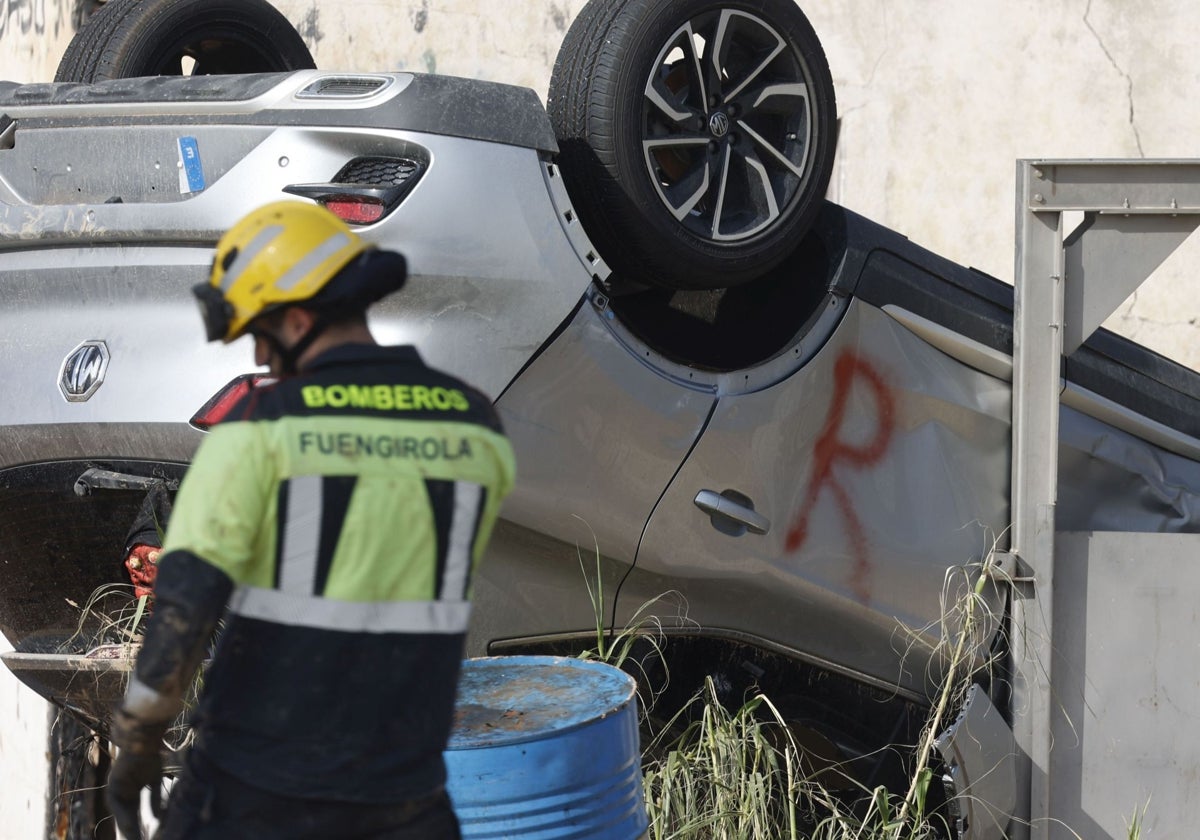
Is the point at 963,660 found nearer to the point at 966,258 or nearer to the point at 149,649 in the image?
the point at 149,649

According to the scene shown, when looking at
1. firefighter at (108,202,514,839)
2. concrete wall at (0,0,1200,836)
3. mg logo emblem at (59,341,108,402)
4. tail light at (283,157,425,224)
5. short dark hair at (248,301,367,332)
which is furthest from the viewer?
concrete wall at (0,0,1200,836)

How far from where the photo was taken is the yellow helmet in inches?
83.4

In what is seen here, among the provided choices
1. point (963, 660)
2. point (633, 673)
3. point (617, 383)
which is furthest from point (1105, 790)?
point (617, 383)

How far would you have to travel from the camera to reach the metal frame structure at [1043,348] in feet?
13.4

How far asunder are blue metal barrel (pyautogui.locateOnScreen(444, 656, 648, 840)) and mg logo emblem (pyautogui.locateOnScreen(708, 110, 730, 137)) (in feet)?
4.33

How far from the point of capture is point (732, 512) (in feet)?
11.8

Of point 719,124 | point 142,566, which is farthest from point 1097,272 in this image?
point 142,566

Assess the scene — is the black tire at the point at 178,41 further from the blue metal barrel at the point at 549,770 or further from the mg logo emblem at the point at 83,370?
the blue metal barrel at the point at 549,770

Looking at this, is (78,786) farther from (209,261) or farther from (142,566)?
(209,261)

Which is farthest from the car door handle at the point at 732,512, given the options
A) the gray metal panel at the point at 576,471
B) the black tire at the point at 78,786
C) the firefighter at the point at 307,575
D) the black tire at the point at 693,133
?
the black tire at the point at 78,786

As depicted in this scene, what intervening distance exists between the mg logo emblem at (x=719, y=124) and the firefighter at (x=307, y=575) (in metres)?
1.51

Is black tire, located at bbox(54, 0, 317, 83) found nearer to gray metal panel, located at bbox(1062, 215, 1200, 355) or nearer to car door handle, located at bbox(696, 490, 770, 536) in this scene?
car door handle, located at bbox(696, 490, 770, 536)

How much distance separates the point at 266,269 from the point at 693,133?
1.61 metres

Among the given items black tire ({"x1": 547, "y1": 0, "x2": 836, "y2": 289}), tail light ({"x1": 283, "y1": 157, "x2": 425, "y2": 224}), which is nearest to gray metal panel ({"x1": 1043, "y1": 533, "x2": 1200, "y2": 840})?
black tire ({"x1": 547, "y1": 0, "x2": 836, "y2": 289})
